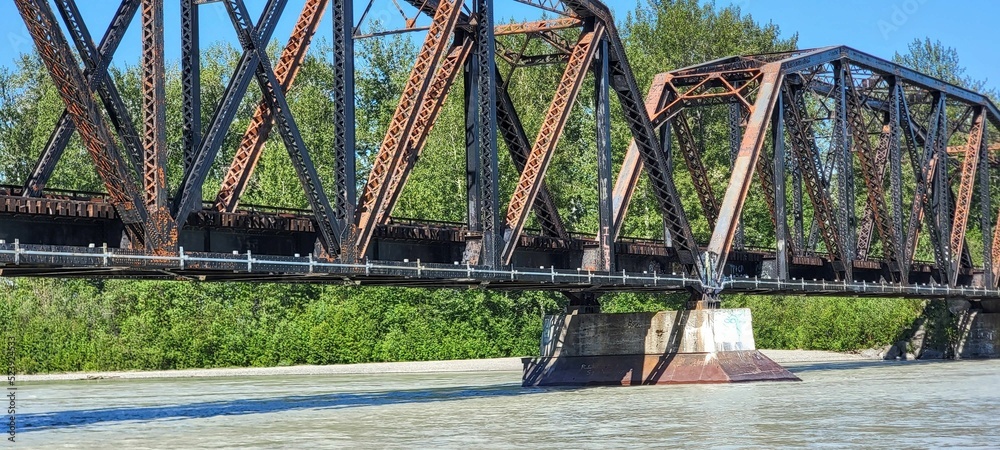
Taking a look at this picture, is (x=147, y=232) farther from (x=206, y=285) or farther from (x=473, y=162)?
(x=206, y=285)

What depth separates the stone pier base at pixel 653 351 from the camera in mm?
49688

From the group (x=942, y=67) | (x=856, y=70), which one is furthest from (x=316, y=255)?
(x=942, y=67)

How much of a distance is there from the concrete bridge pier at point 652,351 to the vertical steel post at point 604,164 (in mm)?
4253

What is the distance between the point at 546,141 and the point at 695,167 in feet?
48.2

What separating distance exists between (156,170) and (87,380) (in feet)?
143

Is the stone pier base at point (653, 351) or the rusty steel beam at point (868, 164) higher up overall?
the rusty steel beam at point (868, 164)

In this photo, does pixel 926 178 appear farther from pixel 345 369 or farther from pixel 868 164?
pixel 345 369

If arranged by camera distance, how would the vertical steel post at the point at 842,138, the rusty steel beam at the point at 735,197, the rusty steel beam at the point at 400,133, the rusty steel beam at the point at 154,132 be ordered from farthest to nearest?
1. the vertical steel post at the point at 842,138
2. the rusty steel beam at the point at 735,197
3. the rusty steel beam at the point at 400,133
4. the rusty steel beam at the point at 154,132

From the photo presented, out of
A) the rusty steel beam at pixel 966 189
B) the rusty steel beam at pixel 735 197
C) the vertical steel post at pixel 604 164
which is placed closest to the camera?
the vertical steel post at pixel 604 164

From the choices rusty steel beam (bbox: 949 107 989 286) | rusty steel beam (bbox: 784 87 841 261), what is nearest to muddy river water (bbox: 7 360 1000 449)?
rusty steel beam (bbox: 784 87 841 261)

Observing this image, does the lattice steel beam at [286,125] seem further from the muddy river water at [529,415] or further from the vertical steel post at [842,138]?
the vertical steel post at [842,138]

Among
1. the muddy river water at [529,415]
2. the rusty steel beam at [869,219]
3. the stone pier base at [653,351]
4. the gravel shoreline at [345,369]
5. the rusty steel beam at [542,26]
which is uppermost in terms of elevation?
the rusty steel beam at [542,26]

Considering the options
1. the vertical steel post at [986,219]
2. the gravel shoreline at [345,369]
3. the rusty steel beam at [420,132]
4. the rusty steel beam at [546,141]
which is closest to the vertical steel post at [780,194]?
the rusty steel beam at [546,141]

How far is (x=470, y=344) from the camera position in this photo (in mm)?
83312
